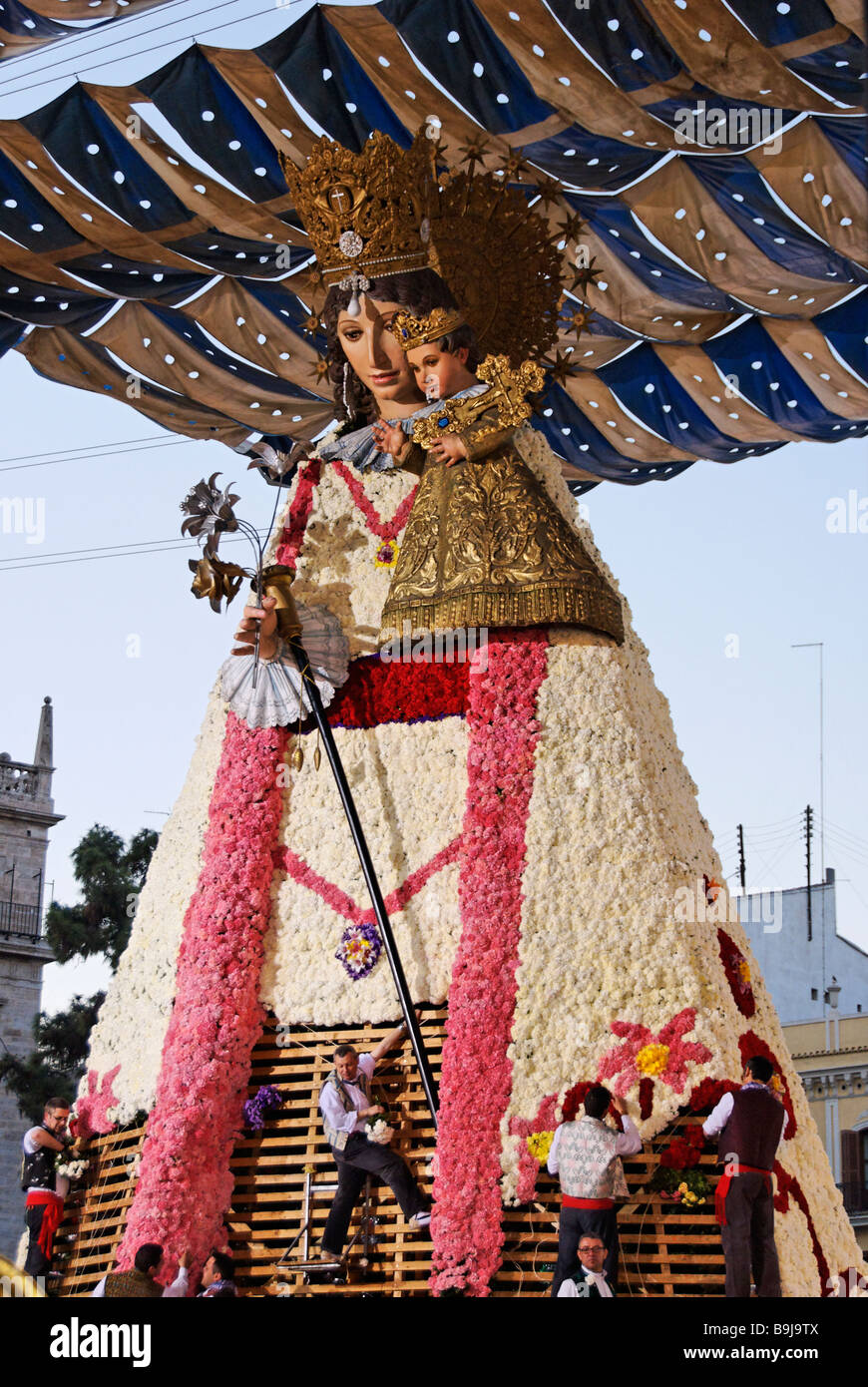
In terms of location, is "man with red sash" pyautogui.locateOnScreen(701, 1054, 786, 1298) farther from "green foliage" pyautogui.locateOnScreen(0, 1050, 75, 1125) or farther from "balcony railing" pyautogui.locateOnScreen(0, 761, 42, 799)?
"balcony railing" pyautogui.locateOnScreen(0, 761, 42, 799)

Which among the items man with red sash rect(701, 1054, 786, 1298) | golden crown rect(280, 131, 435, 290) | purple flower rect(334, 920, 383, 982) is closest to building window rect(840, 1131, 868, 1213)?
purple flower rect(334, 920, 383, 982)

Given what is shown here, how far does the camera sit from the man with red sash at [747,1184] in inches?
332

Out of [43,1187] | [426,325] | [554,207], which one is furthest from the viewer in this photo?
[554,207]

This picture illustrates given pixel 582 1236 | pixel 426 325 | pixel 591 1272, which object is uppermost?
pixel 426 325

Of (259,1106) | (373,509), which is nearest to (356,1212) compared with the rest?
(259,1106)

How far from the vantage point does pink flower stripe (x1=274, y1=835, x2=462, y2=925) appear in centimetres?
973

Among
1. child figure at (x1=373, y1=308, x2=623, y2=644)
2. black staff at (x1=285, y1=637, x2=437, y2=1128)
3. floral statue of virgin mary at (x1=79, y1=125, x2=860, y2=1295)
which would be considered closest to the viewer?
floral statue of virgin mary at (x1=79, y1=125, x2=860, y2=1295)

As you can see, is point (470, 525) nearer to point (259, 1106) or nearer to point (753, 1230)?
point (259, 1106)

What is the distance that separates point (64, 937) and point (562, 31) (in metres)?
16.1

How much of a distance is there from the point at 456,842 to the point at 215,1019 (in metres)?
1.57

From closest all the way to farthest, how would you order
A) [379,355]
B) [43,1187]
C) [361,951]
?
[361,951], [43,1187], [379,355]

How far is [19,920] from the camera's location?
2794cm

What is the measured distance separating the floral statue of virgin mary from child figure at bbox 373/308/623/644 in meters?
0.02

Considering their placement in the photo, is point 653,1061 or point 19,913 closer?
point 653,1061
